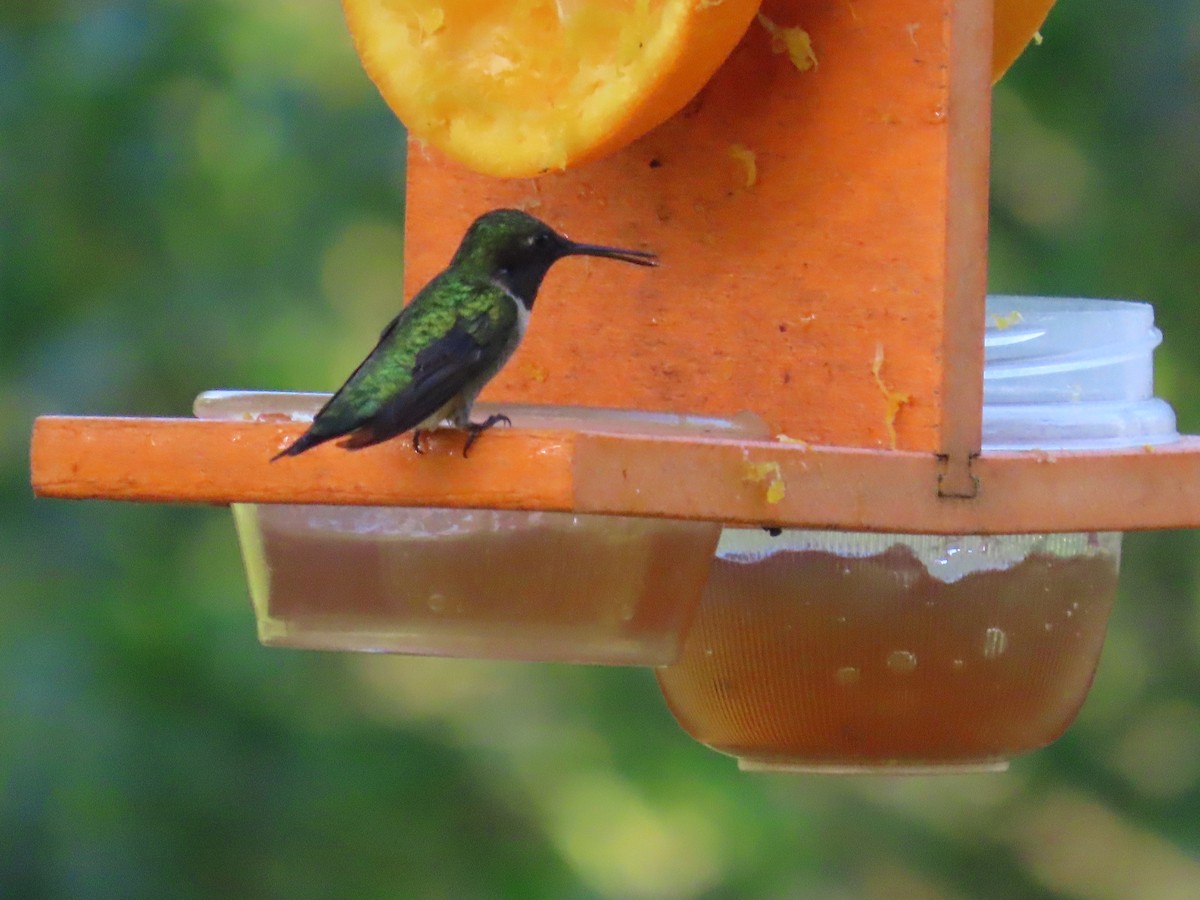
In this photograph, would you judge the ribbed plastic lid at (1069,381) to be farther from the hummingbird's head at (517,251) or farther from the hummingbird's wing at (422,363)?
the hummingbird's wing at (422,363)

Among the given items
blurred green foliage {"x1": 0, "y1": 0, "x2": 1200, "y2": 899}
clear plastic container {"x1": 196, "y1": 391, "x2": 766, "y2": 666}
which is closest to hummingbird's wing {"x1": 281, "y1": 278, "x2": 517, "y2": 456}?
clear plastic container {"x1": 196, "y1": 391, "x2": 766, "y2": 666}

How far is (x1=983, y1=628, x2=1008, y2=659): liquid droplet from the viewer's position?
2639 millimetres

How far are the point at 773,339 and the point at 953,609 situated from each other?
1.32 feet

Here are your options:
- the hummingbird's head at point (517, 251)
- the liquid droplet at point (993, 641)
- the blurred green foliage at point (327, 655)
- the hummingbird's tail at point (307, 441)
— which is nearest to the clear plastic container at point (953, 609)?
the liquid droplet at point (993, 641)

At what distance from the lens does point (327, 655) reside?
5402 mm

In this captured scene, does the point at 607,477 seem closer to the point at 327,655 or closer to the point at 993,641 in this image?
the point at 993,641

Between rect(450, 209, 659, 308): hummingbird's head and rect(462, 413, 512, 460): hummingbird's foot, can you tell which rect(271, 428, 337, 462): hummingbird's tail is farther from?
rect(450, 209, 659, 308): hummingbird's head

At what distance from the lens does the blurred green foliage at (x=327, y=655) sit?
4957 millimetres

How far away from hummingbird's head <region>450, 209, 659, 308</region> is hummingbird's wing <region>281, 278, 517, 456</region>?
0.07 m

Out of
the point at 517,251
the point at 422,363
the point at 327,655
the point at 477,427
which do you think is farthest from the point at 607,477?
the point at 327,655

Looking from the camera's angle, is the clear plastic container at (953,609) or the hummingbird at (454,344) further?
the clear plastic container at (953,609)

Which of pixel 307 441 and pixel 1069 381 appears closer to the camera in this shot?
pixel 307 441

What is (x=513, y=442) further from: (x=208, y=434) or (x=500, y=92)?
(x=500, y=92)

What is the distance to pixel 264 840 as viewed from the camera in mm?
5309
